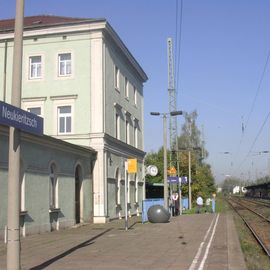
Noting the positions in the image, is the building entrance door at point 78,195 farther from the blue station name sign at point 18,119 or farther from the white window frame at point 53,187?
the blue station name sign at point 18,119

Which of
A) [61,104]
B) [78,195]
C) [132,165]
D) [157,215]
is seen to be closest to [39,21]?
[61,104]

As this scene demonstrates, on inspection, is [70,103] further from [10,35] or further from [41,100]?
[10,35]

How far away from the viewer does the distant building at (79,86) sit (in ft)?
99.2

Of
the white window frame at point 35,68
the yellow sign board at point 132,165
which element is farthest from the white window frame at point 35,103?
the yellow sign board at point 132,165

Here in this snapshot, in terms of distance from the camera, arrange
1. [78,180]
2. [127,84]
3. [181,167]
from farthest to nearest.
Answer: [181,167] < [127,84] < [78,180]

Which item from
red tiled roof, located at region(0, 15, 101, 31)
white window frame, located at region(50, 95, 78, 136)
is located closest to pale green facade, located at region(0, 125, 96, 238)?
white window frame, located at region(50, 95, 78, 136)

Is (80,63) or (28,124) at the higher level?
(80,63)

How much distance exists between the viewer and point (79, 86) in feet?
102

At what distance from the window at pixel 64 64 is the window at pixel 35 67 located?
1267 millimetres

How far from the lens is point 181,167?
60906 mm

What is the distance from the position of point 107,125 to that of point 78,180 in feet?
16.9

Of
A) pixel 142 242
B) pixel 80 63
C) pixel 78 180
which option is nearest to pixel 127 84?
pixel 80 63

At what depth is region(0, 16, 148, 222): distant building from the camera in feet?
99.2

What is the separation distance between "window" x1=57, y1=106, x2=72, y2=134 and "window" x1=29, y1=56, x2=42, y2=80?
104 inches
